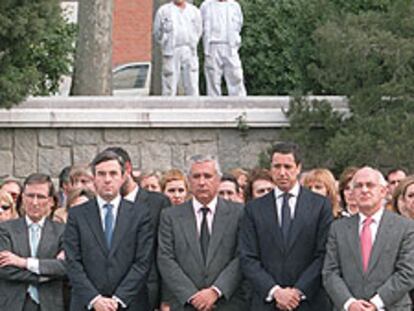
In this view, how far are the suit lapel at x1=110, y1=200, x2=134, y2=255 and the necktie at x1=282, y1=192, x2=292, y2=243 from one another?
120 cm

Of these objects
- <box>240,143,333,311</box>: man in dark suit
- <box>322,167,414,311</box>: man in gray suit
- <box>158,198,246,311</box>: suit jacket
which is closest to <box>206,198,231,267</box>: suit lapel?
<box>158,198,246,311</box>: suit jacket

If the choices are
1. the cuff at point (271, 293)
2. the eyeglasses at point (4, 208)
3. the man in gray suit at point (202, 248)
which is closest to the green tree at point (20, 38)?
the eyeglasses at point (4, 208)

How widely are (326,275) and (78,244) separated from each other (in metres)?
2.01

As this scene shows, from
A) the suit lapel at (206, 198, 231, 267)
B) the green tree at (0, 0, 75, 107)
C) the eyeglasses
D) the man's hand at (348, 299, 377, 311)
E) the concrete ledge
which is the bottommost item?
the man's hand at (348, 299, 377, 311)

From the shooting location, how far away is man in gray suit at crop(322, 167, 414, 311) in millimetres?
10500

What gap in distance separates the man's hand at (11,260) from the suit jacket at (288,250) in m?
1.79

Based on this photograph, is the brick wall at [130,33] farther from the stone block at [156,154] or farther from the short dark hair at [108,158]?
the short dark hair at [108,158]

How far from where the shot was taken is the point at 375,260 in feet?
34.9

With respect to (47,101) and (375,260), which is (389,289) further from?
(47,101)

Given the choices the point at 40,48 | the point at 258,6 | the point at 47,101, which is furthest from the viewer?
the point at 258,6

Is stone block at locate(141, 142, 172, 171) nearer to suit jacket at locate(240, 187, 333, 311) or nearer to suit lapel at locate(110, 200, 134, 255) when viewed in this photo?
suit lapel at locate(110, 200, 134, 255)

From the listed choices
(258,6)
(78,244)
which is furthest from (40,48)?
(78,244)

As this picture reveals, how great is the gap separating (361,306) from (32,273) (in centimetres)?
275

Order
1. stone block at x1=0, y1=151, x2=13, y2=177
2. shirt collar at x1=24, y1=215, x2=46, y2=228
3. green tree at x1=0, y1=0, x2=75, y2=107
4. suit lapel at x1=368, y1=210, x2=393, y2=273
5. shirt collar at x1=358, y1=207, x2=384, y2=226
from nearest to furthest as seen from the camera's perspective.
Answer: suit lapel at x1=368, y1=210, x2=393, y2=273 → shirt collar at x1=358, y1=207, x2=384, y2=226 → shirt collar at x1=24, y1=215, x2=46, y2=228 → green tree at x1=0, y1=0, x2=75, y2=107 → stone block at x1=0, y1=151, x2=13, y2=177
